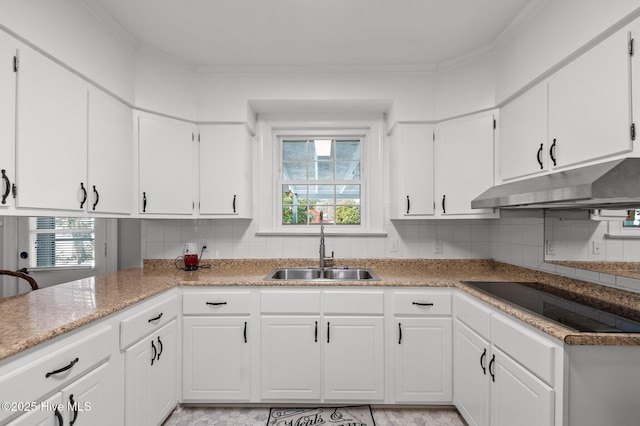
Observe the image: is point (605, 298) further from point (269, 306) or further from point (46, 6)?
point (46, 6)

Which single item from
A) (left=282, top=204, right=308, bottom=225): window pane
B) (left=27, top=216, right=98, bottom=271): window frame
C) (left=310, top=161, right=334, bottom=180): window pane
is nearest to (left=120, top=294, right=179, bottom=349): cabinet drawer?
(left=27, top=216, right=98, bottom=271): window frame

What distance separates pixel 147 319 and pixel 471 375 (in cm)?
191

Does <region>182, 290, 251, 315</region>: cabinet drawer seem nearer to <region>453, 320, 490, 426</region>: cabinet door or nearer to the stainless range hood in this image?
<region>453, 320, 490, 426</region>: cabinet door

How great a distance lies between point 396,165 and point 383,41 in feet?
2.98

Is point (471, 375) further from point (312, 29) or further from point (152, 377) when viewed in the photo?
point (312, 29)

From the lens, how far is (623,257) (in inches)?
58.5

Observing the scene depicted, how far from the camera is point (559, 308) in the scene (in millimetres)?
1460

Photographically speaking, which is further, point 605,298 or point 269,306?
point 269,306

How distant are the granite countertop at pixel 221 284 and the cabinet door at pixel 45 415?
8.6 inches

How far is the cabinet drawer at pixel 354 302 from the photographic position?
2.06 meters

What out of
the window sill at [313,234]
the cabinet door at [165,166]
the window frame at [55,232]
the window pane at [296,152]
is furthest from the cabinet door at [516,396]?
the window frame at [55,232]

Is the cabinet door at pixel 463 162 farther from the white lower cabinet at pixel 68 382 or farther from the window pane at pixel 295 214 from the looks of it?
the white lower cabinet at pixel 68 382

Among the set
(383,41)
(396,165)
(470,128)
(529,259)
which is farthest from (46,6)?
(529,259)

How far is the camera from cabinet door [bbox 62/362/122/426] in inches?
46.8
